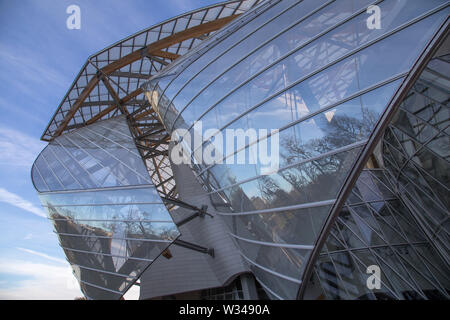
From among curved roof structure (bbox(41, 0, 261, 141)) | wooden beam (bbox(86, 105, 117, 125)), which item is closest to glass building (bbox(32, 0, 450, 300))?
curved roof structure (bbox(41, 0, 261, 141))

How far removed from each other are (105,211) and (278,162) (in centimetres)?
950

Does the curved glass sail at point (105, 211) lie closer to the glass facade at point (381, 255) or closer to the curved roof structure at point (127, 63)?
the curved roof structure at point (127, 63)

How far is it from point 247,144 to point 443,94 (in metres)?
8.75

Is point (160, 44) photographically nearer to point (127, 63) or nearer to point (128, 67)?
point (127, 63)

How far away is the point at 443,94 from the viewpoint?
37.7ft

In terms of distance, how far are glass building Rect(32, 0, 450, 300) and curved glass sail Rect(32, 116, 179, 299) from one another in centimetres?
8

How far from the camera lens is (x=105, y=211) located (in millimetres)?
13680

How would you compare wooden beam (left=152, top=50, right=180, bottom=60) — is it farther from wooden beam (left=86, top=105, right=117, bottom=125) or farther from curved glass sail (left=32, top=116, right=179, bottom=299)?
wooden beam (left=86, top=105, right=117, bottom=125)

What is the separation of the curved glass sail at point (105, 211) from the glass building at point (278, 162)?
3.1 inches

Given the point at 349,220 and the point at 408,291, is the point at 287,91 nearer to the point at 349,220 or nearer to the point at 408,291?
the point at 408,291

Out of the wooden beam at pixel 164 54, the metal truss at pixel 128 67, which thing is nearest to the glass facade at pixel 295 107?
the metal truss at pixel 128 67

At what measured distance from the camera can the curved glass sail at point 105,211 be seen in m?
11.5

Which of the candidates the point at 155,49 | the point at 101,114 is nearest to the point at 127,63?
the point at 155,49

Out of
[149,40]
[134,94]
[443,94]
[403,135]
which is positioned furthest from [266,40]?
[134,94]
